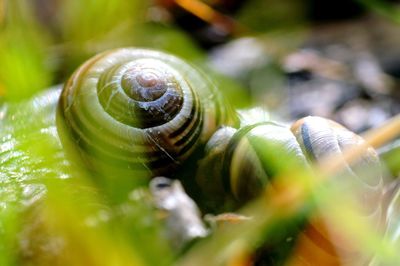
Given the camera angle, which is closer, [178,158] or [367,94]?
[178,158]

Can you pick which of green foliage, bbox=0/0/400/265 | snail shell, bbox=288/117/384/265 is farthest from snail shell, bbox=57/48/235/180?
A: snail shell, bbox=288/117/384/265

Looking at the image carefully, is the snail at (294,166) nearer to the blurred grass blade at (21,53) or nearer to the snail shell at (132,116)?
the snail shell at (132,116)

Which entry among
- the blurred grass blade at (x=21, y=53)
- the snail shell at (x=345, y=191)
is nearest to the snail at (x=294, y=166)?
the snail shell at (x=345, y=191)

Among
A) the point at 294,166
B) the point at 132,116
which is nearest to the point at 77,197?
the point at 132,116

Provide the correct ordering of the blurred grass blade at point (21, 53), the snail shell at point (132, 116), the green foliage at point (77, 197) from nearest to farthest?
the green foliage at point (77, 197) < the snail shell at point (132, 116) < the blurred grass blade at point (21, 53)

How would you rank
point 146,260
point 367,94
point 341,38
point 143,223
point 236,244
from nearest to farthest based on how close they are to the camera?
point 236,244
point 146,260
point 143,223
point 367,94
point 341,38

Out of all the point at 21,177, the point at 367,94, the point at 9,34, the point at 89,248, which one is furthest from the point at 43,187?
the point at 367,94

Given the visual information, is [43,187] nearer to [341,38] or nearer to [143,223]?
[143,223]

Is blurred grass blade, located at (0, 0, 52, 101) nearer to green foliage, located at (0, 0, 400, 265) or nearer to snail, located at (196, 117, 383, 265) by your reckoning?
green foliage, located at (0, 0, 400, 265)
